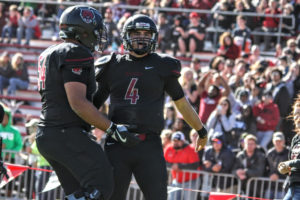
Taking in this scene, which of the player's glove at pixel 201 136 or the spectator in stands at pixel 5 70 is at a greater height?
the player's glove at pixel 201 136

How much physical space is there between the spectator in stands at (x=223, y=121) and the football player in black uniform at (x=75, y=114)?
5933mm

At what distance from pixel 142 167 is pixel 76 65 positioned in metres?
1.08

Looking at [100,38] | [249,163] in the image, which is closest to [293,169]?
[100,38]

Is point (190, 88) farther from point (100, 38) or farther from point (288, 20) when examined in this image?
point (100, 38)

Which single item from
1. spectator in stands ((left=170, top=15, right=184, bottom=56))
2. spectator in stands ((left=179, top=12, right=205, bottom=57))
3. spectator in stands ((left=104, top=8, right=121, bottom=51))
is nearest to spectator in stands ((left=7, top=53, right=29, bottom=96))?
spectator in stands ((left=104, top=8, right=121, bottom=51))

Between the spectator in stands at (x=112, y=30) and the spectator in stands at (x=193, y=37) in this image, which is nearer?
the spectator in stands at (x=193, y=37)

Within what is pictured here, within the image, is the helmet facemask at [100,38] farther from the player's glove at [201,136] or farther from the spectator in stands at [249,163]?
the spectator in stands at [249,163]

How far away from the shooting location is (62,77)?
489 centimetres

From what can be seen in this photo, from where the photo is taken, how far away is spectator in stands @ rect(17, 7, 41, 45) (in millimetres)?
17234

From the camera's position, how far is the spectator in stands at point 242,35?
14.7 metres

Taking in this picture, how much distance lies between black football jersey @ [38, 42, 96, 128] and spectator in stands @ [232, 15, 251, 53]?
392 inches

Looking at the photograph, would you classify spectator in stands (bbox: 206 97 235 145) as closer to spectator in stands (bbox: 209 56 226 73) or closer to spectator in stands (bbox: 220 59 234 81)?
spectator in stands (bbox: 220 59 234 81)

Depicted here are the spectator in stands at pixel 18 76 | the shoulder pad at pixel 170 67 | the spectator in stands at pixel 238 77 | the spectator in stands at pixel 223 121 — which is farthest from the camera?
the spectator in stands at pixel 18 76

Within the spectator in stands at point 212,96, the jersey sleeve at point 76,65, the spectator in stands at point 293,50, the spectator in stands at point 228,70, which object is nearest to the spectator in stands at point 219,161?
the spectator in stands at point 212,96
